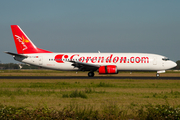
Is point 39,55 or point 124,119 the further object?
point 39,55

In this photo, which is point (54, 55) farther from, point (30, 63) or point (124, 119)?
point (124, 119)

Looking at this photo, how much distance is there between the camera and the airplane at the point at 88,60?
3894 centimetres

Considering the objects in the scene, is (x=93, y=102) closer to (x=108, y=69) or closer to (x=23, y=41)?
A: (x=108, y=69)

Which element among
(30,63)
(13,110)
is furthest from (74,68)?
(13,110)

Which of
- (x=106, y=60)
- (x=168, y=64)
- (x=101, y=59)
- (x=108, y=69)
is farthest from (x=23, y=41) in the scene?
(x=168, y=64)

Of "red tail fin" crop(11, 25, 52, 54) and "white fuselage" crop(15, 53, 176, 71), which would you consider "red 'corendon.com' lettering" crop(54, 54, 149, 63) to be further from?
"red tail fin" crop(11, 25, 52, 54)

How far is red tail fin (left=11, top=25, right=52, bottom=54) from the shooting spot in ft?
139

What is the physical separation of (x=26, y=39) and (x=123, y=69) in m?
16.9

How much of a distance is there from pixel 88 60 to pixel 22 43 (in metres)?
11.5

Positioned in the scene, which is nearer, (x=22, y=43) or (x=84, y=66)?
(x=84, y=66)

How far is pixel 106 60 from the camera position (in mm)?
39562

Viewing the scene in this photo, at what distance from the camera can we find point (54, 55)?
41344 millimetres

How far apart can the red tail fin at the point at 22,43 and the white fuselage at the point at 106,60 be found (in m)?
1.19

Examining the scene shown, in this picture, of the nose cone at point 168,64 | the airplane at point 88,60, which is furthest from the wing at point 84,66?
the nose cone at point 168,64
